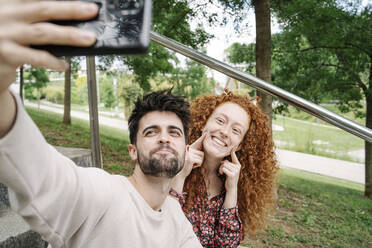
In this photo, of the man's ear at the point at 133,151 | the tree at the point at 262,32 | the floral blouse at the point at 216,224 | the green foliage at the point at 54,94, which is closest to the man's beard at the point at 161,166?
the man's ear at the point at 133,151

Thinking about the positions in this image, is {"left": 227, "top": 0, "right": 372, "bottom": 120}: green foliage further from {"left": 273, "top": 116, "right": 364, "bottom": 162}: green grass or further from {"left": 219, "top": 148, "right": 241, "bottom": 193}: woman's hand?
{"left": 273, "top": 116, "right": 364, "bottom": 162}: green grass

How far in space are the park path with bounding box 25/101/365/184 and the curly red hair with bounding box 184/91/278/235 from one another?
251 inches

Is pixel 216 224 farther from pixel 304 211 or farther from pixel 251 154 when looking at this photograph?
pixel 304 211

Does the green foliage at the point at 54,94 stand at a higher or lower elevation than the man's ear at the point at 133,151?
higher

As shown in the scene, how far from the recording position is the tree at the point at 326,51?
13.5ft

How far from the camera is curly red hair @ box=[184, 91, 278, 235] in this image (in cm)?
205

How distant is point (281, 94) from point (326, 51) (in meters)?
4.56

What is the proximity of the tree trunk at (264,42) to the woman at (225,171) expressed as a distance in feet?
5.90

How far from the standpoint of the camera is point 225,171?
1.79 metres

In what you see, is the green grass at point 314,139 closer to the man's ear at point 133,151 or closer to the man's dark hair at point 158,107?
the man's dark hair at point 158,107

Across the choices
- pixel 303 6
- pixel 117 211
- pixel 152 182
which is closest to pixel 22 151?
pixel 117 211

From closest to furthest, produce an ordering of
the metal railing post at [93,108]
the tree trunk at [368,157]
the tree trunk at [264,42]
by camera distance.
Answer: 1. the metal railing post at [93,108]
2. the tree trunk at [264,42]
3. the tree trunk at [368,157]

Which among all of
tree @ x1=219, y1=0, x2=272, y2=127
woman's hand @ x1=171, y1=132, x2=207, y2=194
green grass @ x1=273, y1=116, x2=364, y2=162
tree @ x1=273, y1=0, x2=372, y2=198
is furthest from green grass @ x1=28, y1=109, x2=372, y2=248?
green grass @ x1=273, y1=116, x2=364, y2=162

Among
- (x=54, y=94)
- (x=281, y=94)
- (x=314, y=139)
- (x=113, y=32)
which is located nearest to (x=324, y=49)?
(x=281, y=94)
